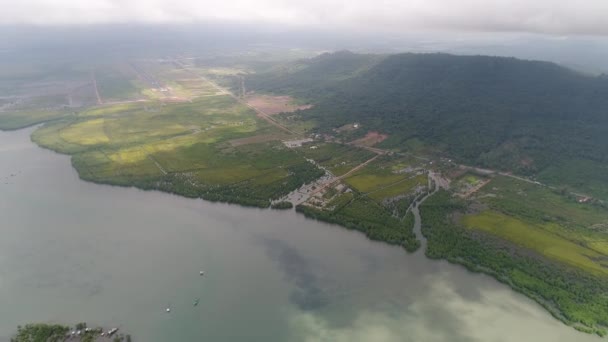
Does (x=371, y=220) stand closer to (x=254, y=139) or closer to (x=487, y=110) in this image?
(x=254, y=139)

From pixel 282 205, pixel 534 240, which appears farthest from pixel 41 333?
pixel 534 240

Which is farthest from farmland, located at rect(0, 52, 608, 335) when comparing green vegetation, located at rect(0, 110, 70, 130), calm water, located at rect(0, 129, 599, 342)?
calm water, located at rect(0, 129, 599, 342)

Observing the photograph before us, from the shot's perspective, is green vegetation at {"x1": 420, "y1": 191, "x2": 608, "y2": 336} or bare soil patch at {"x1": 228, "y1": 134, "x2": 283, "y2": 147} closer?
green vegetation at {"x1": 420, "y1": 191, "x2": 608, "y2": 336}

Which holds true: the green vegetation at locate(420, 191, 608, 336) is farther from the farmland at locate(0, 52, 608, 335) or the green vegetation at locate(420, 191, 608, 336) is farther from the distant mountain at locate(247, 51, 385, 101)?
the distant mountain at locate(247, 51, 385, 101)

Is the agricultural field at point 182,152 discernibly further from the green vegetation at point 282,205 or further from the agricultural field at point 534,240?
the agricultural field at point 534,240

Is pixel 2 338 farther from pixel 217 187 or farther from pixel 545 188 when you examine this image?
pixel 545 188

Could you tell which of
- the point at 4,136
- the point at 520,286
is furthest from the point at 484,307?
the point at 4,136
